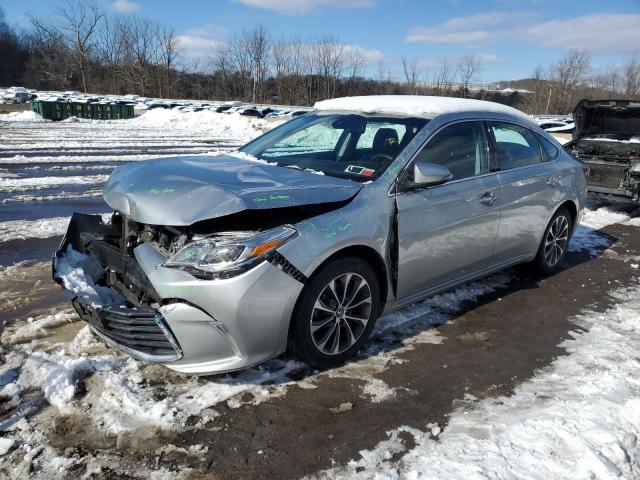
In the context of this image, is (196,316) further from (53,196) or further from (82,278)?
(53,196)

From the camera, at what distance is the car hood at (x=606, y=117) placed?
8.62 metres

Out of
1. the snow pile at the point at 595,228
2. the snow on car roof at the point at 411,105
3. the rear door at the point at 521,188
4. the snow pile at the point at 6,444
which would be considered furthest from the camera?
the snow pile at the point at 595,228

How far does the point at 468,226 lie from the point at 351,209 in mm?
1284

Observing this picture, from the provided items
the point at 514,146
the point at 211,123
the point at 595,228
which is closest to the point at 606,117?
the point at 595,228

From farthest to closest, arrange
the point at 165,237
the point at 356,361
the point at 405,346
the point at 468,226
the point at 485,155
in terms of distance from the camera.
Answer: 1. the point at 485,155
2. the point at 468,226
3. the point at 405,346
4. the point at 356,361
5. the point at 165,237

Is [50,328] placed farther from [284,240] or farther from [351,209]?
[351,209]

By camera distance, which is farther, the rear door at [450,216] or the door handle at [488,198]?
the door handle at [488,198]

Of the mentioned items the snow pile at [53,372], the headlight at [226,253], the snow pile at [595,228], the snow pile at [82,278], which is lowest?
the snow pile at [595,228]

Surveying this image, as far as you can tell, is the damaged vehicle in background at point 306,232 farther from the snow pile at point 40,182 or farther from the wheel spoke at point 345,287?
the snow pile at point 40,182

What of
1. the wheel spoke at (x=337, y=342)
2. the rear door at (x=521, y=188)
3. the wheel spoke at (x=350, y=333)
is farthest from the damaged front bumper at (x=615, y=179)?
the wheel spoke at (x=337, y=342)

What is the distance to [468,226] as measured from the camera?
3.93 metres

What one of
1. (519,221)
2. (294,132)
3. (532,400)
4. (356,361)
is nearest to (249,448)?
(356,361)

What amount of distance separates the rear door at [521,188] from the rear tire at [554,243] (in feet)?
0.67

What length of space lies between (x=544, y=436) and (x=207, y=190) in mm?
2348
